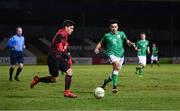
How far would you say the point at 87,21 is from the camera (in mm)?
71625

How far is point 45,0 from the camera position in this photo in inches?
2643

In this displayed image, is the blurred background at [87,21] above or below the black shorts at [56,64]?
above

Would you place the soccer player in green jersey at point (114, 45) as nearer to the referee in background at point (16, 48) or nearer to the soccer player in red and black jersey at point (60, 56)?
the soccer player in red and black jersey at point (60, 56)

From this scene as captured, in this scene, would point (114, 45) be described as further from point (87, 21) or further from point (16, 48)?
point (87, 21)

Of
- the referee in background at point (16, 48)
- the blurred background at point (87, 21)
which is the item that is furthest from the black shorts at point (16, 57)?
the blurred background at point (87, 21)

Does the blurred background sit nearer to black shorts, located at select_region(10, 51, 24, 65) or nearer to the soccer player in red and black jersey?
black shorts, located at select_region(10, 51, 24, 65)

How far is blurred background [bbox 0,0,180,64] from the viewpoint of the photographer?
6656 centimetres

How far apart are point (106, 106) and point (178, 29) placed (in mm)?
63619

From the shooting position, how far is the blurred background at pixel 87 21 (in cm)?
6656

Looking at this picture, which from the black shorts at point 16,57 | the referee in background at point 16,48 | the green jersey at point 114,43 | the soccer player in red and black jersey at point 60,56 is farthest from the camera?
the black shorts at point 16,57

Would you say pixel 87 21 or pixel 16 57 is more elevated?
pixel 87 21

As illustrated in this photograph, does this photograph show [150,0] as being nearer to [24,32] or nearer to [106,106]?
[24,32]

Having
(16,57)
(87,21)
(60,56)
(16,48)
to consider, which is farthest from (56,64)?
(87,21)

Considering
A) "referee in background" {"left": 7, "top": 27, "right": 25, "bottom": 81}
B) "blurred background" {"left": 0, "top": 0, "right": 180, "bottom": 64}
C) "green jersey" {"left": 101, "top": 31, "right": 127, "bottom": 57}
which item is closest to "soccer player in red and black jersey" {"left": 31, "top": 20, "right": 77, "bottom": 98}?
"green jersey" {"left": 101, "top": 31, "right": 127, "bottom": 57}
